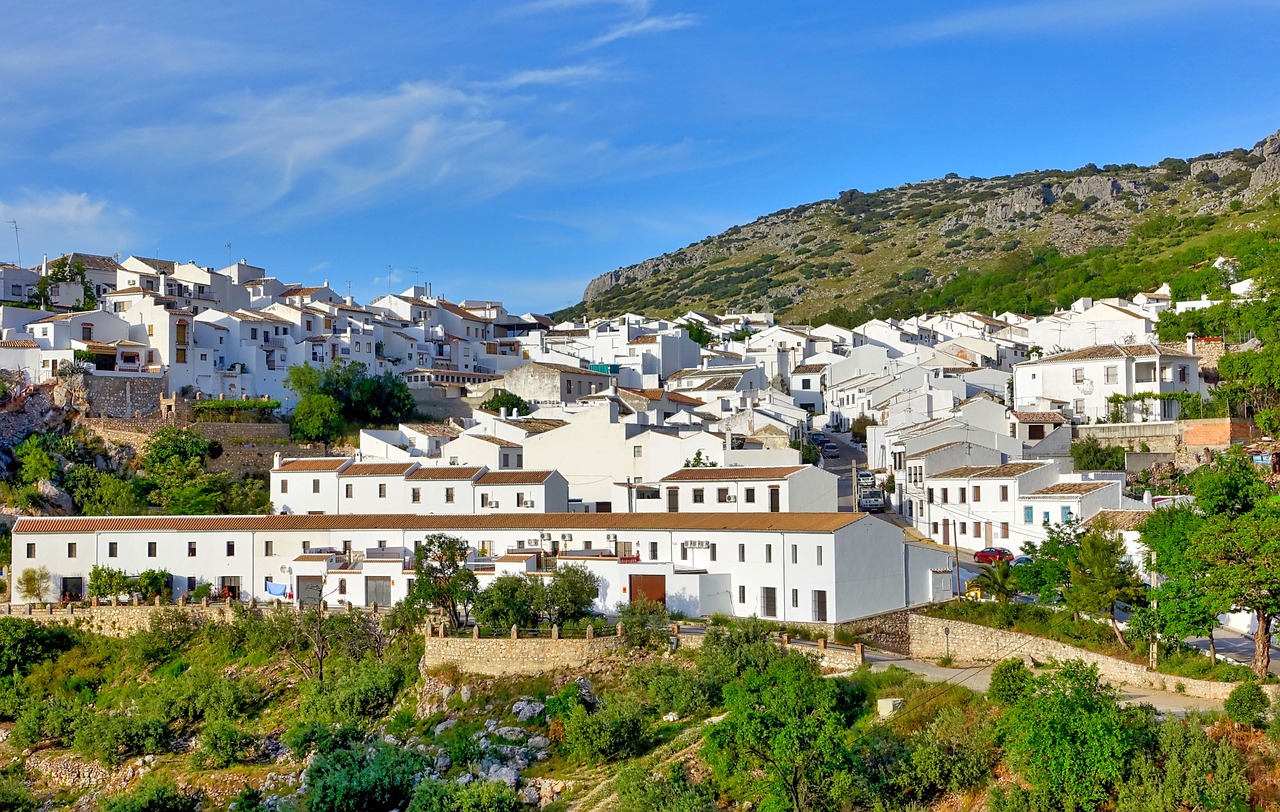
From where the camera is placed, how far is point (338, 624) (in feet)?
117

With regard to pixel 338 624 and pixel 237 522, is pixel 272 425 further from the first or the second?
pixel 338 624

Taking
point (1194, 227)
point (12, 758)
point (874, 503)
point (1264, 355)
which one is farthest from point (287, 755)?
point (1194, 227)

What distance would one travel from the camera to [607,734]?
88.2 feet

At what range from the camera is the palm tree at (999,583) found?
1211 inches

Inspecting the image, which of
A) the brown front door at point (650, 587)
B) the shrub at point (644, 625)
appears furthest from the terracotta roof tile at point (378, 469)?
the shrub at point (644, 625)

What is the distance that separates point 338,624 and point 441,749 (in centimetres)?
789

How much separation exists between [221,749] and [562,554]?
1039 cm

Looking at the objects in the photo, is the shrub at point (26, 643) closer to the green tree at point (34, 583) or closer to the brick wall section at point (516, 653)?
the green tree at point (34, 583)

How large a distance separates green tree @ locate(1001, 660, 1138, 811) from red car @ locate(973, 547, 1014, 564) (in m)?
14.4

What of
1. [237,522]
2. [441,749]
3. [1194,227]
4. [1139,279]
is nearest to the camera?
[441,749]

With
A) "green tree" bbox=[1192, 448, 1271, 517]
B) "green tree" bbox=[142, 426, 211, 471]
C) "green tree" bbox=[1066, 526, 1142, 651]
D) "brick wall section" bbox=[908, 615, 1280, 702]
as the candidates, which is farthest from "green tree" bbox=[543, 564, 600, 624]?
"green tree" bbox=[142, 426, 211, 471]

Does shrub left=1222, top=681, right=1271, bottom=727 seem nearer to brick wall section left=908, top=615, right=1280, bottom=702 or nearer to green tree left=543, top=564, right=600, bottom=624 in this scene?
brick wall section left=908, top=615, right=1280, bottom=702

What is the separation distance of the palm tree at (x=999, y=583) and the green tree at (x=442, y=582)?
13.1 metres

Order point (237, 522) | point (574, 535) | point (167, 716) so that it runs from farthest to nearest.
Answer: point (237, 522) < point (574, 535) < point (167, 716)
